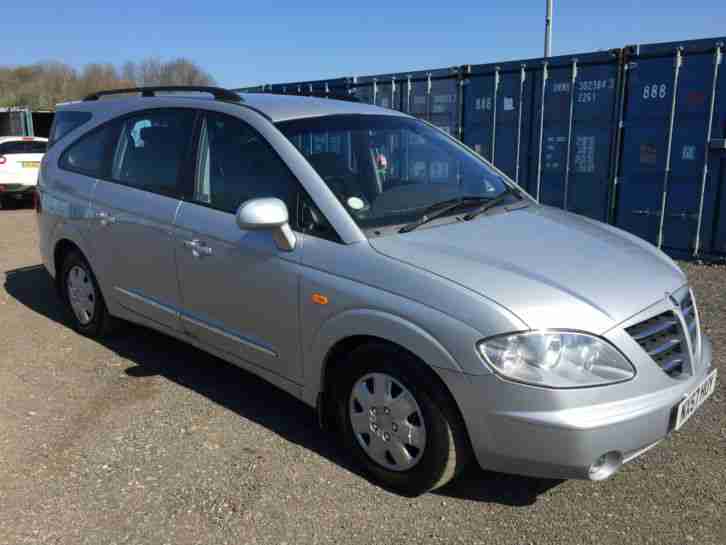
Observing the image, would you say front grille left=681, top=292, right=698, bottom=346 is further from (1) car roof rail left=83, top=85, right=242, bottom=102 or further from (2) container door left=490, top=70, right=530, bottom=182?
(2) container door left=490, top=70, right=530, bottom=182

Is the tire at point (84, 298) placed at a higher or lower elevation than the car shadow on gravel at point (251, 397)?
higher

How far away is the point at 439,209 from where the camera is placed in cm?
344

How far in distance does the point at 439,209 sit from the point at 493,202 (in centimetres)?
45

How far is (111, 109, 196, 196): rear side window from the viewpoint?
4.05 meters

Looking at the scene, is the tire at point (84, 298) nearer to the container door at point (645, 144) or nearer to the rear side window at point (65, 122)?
the rear side window at point (65, 122)

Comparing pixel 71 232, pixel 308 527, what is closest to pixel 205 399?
pixel 308 527

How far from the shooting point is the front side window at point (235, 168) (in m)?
3.46

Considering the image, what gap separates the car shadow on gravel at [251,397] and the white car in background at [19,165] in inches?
359

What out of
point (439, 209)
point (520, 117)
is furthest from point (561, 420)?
point (520, 117)

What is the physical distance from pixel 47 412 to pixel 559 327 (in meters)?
3.12

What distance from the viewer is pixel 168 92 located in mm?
4684

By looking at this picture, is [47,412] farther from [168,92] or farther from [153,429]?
[168,92]

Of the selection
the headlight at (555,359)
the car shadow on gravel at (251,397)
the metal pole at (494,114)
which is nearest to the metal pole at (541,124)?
the metal pole at (494,114)

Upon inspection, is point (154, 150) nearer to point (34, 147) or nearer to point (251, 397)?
point (251, 397)
